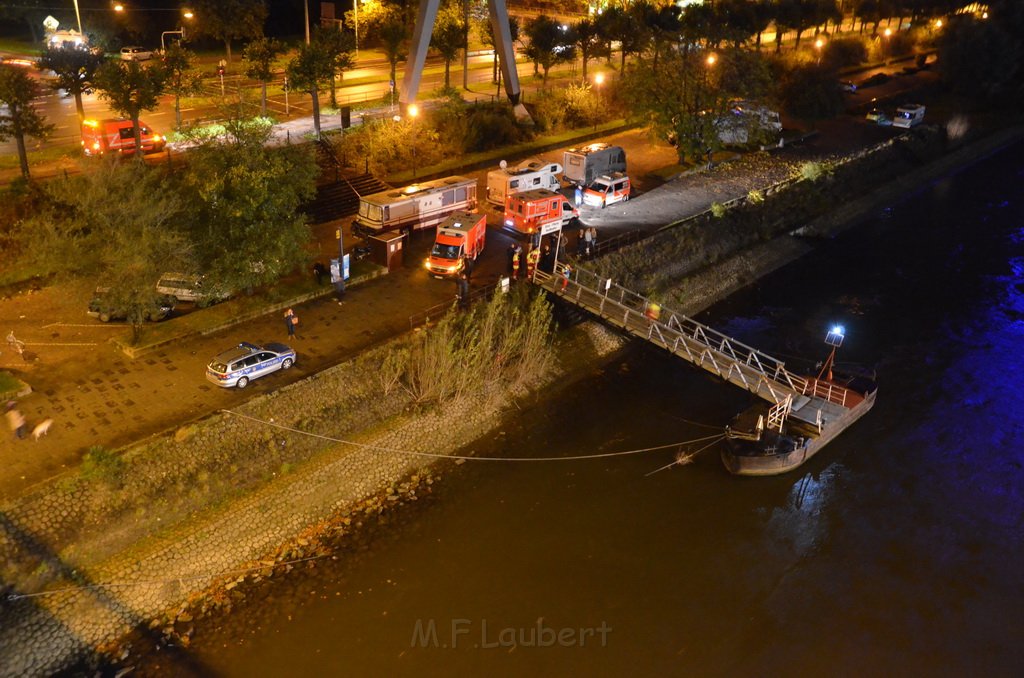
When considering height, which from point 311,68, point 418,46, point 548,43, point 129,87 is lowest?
point 129,87

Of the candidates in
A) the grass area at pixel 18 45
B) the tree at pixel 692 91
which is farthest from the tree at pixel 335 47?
the grass area at pixel 18 45

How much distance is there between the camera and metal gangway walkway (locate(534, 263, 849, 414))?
28250 mm

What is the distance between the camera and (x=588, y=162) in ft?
141

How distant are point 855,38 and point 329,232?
74.7 meters

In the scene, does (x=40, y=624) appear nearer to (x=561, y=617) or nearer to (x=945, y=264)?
(x=561, y=617)

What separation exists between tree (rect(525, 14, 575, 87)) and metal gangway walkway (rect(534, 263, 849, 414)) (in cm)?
3190

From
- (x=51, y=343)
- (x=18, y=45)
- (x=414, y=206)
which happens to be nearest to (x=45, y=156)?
(x=51, y=343)

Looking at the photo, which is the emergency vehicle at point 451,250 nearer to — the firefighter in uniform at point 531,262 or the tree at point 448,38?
the firefighter in uniform at point 531,262

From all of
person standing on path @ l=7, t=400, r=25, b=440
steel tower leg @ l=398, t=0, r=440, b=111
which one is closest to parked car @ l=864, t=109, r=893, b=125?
steel tower leg @ l=398, t=0, r=440, b=111

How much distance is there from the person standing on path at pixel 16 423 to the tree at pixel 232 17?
123ft

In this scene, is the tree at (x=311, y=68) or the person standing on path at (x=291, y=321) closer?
the person standing on path at (x=291, y=321)

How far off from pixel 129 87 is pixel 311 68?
10.0m

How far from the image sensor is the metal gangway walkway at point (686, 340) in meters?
28.2

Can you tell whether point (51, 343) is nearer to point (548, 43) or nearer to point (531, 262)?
point (531, 262)
